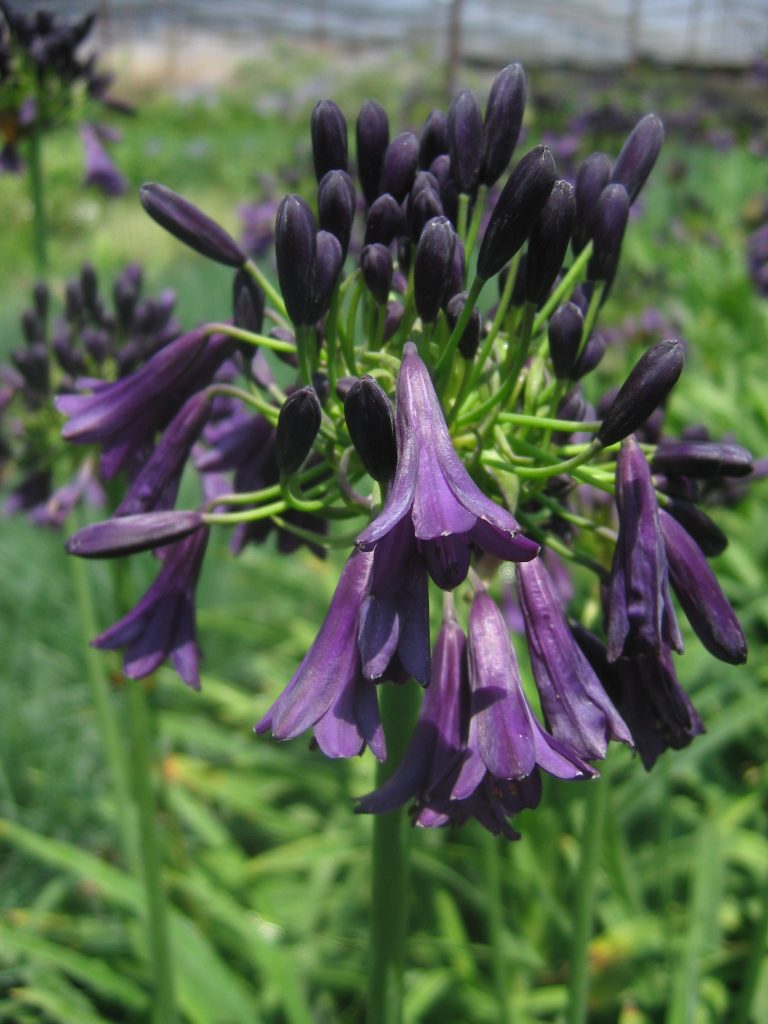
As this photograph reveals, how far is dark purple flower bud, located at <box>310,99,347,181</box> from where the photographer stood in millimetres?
1296

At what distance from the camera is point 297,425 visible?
1.08 meters

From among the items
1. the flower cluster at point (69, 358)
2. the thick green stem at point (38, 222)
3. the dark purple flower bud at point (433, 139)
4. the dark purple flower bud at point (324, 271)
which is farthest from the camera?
the thick green stem at point (38, 222)

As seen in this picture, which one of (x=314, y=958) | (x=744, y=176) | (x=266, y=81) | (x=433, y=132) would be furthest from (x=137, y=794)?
(x=266, y=81)

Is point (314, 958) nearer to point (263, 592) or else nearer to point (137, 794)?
point (137, 794)

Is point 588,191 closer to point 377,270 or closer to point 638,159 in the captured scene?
point 638,159

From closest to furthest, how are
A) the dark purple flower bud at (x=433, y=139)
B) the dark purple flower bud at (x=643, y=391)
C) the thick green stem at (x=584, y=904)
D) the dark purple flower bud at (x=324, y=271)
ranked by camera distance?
Answer: the dark purple flower bud at (x=643, y=391) < the dark purple flower bud at (x=324, y=271) < the dark purple flower bud at (x=433, y=139) < the thick green stem at (x=584, y=904)

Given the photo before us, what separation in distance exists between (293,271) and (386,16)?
3347cm

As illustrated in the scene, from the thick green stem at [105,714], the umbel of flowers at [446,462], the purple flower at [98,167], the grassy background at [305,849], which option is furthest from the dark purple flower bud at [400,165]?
the purple flower at [98,167]

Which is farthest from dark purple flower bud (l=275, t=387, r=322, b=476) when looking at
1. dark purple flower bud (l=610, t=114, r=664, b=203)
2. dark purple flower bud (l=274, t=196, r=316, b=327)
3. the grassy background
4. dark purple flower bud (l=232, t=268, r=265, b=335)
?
the grassy background

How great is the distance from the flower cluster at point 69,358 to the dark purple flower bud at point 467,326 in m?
1.18

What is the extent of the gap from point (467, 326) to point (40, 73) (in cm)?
243

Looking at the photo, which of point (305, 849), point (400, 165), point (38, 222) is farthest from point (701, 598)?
point (38, 222)

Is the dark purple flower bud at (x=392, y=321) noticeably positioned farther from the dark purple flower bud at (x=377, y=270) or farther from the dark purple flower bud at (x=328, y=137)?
the dark purple flower bud at (x=328, y=137)

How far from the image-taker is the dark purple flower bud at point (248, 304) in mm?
1294
